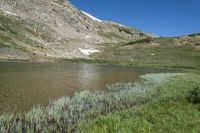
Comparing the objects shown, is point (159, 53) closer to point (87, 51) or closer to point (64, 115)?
point (87, 51)

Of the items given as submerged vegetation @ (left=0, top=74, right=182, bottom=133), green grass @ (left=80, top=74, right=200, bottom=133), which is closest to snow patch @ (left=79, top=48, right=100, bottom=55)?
submerged vegetation @ (left=0, top=74, right=182, bottom=133)

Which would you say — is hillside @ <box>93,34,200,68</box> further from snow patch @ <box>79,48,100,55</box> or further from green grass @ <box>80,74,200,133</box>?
green grass @ <box>80,74,200,133</box>

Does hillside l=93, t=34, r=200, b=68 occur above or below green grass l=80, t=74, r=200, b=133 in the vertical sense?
above

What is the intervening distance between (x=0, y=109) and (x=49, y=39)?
17379cm

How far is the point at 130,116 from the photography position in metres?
18.9

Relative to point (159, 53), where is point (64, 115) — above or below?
below

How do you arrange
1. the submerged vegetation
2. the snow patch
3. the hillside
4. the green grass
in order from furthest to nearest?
the snow patch, the hillside, the submerged vegetation, the green grass

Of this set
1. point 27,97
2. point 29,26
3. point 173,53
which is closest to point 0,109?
point 27,97

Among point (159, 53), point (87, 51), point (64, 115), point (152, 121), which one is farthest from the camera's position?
point (87, 51)

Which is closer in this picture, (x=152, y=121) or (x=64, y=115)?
(x=152, y=121)

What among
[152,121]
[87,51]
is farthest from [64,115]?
[87,51]

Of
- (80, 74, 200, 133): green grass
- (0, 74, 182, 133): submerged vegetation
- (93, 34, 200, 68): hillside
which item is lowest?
(0, 74, 182, 133): submerged vegetation

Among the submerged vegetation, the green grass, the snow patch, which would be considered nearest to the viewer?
the green grass

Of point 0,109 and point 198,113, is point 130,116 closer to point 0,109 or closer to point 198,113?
point 198,113
